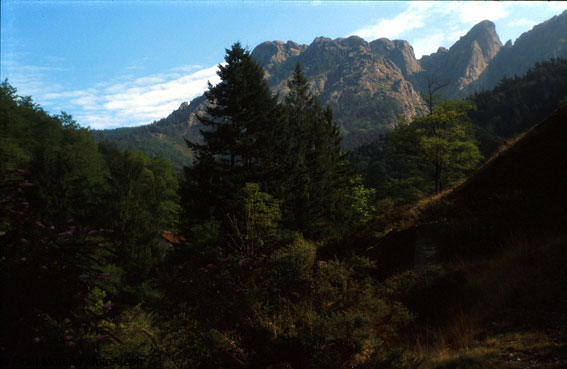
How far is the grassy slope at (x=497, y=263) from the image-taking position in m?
4.30

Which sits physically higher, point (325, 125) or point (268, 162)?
point (325, 125)

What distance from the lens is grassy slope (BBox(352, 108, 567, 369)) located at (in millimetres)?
4301

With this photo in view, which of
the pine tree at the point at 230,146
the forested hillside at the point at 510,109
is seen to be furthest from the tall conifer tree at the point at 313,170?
the forested hillside at the point at 510,109

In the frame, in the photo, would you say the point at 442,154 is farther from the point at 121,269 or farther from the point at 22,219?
the point at 121,269

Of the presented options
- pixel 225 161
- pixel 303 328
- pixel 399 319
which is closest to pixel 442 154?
pixel 225 161

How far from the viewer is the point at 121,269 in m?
21.4

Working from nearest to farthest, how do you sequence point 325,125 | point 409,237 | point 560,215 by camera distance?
point 560,215
point 409,237
point 325,125

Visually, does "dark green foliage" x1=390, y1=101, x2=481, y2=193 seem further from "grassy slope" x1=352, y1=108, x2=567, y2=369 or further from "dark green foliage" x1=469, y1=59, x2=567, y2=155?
"dark green foliage" x1=469, y1=59, x2=567, y2=155

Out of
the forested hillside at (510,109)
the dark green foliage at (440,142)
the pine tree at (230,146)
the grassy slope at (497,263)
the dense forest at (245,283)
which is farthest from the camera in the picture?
the forested hillside at (510,109)

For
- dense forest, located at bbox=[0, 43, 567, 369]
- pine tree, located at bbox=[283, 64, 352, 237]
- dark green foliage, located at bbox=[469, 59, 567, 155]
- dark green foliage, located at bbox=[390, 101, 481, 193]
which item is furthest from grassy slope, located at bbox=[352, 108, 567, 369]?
dark green foliage, located at bbox=[469, 59, 567, 155]

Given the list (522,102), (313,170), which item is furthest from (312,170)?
(522,102)

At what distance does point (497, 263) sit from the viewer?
6746 millimetres

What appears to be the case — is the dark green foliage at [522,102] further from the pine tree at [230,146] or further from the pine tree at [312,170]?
the pine tree at [230,146]

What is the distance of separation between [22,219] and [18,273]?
67 cm
